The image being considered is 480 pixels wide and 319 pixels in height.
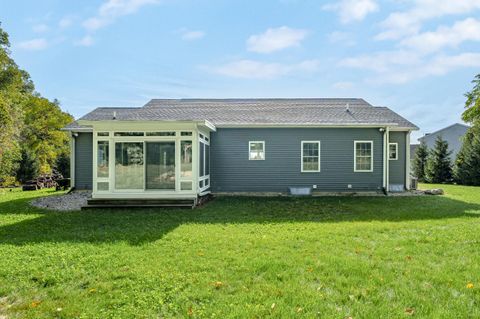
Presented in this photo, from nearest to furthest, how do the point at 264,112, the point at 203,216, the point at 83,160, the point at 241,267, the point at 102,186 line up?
the point at 241,267, the point at 203,216, the point at 102,186, the point at 83,160, the point at 264,112

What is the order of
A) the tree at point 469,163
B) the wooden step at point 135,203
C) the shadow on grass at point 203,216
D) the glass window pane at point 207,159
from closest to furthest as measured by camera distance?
1. the shadow on grass at point 203,216
2. the wooden step at point 135,203
3. the glass window pane at point 207,159
4. the tree at point 469,163

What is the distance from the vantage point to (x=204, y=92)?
63.9ft

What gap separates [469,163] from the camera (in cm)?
1997

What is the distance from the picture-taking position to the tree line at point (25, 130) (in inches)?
715

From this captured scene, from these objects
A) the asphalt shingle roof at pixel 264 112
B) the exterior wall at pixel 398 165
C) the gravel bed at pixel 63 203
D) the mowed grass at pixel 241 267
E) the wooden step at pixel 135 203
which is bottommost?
the mowed grass at pixel 241 267

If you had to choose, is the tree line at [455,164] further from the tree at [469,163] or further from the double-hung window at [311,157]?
the double-hung window at [311,157]

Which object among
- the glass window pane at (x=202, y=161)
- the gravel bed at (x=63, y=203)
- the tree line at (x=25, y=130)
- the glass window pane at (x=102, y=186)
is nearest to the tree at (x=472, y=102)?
the glass window pane at (x=202, y=161)

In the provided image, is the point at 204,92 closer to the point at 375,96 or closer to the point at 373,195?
the point at 375,96

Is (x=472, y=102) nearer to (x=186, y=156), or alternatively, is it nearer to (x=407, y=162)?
(x=407, y=162)

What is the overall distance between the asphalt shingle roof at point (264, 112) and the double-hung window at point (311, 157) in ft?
2.86

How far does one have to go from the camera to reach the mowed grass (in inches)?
119

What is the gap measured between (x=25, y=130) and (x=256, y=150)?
23443 millimetres

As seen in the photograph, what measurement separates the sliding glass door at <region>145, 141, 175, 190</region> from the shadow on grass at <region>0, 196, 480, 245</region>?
4.04 ft

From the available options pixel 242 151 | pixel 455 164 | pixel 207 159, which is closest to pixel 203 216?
pixel 207 159
